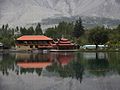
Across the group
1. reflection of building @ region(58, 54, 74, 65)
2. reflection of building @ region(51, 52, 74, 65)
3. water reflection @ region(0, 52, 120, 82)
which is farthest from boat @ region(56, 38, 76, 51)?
water reflection @ region(0, 52, 120, 82)

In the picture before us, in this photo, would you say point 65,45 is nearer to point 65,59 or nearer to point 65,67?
point 65,59

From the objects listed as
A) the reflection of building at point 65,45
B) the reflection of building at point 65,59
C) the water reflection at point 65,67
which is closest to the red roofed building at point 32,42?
the reflection of building at point 65,45

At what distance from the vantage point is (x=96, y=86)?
23.2 meters

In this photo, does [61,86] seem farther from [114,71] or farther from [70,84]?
[114,71]

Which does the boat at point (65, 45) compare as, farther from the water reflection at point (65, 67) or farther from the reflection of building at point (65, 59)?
the water reflection at point (65, 67)

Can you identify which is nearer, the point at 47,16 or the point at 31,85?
the point at 31,85

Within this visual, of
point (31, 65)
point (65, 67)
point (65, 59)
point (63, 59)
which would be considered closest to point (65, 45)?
point (63, 59)

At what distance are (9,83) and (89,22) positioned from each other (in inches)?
6623

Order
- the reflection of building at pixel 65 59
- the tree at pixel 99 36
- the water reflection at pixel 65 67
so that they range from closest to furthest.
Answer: the water reflection at pixel 65 67 → the reflection of building at pixel 65 59 → the tree at pixel 99 36

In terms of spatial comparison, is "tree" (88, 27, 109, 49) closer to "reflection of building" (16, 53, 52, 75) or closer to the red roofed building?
the red roofed building

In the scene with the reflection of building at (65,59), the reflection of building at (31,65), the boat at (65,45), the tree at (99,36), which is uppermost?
the tree at (99,36)

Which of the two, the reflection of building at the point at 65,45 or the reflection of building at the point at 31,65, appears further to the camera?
the reflection of building at the point at 65,45

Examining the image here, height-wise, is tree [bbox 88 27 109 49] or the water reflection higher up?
tree [bbox 88 27 109 49]

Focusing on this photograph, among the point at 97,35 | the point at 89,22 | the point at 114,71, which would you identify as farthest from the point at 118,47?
the point at 89,22
